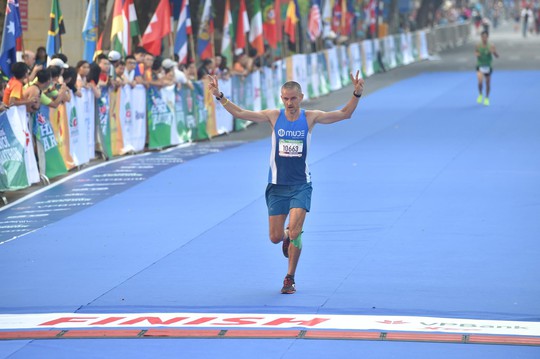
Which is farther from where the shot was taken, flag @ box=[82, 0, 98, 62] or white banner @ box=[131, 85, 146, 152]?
white banner @ box=[131, 85, 146, 152]

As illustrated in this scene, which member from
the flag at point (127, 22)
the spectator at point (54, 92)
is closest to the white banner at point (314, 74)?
the flag at point (127, 22)

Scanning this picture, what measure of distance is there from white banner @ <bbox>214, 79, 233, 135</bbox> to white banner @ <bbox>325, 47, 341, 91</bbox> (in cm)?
1257

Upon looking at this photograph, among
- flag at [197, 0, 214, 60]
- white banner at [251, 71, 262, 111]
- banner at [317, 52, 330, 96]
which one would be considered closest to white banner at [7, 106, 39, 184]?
flag at [197, 0, 214, 60]

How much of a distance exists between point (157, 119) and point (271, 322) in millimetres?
14570

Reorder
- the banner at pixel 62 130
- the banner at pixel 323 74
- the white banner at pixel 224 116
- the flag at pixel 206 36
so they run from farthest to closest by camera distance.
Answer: the banner at pixel 323 74 < the flag at pixel 206 36 < the white banner at pixel 224 116 < the banner at pixel 62 130

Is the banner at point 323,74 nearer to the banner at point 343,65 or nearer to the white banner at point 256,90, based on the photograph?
→ the banner at point 343,65

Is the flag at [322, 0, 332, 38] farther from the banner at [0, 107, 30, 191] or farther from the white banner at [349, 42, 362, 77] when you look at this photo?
the banner at [0, 107, 30, 191]

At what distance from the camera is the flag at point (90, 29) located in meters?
22.4

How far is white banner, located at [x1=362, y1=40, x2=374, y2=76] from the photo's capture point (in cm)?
4750

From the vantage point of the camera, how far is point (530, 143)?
23969 mm

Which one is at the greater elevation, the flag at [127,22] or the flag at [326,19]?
the flag at [127,22]

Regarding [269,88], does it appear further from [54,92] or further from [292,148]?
[292,148]

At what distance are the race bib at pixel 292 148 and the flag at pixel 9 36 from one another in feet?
29.8

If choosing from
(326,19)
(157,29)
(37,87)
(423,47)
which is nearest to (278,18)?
(326,19)
